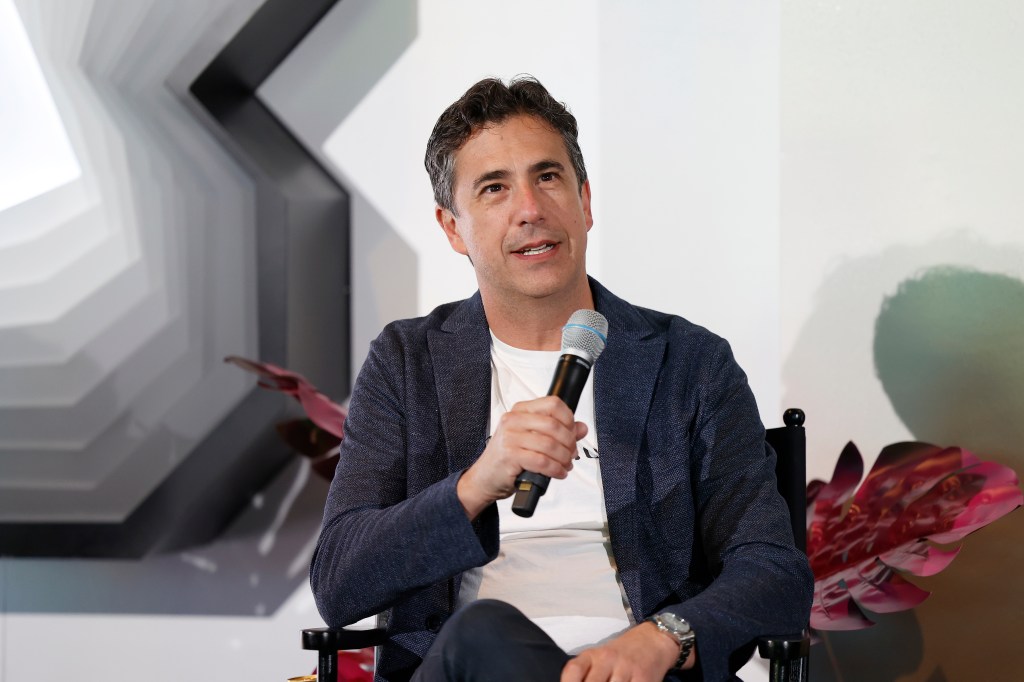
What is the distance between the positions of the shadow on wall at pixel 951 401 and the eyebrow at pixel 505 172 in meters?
0.96

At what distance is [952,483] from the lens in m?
1.80

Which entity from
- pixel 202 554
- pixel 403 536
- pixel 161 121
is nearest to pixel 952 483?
pixel 403 536

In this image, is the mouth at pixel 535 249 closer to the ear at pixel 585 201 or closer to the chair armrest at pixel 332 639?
the ear at pixel 585 201

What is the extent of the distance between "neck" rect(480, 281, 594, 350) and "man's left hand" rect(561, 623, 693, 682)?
0.54 meters

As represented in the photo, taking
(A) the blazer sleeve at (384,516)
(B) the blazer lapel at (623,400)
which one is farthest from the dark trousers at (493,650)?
(B) the blazer lapel at (623,400)

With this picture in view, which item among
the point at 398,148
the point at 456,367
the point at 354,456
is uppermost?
the point at 398,148

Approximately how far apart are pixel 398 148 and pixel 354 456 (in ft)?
4.06

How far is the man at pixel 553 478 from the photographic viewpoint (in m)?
1.31

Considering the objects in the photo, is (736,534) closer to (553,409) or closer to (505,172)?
(553,409)

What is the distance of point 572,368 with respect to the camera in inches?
46.0

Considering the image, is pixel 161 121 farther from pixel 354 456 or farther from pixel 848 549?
Result: pixel 848 549

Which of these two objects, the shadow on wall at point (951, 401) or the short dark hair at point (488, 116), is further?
the shadow on wall at point (951, 401)

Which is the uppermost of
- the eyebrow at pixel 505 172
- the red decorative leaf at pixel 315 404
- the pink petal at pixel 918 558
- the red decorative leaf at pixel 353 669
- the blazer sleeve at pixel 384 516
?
the eyebrow at pixel 505 172

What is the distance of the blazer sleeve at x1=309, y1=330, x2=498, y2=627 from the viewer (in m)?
1.29
